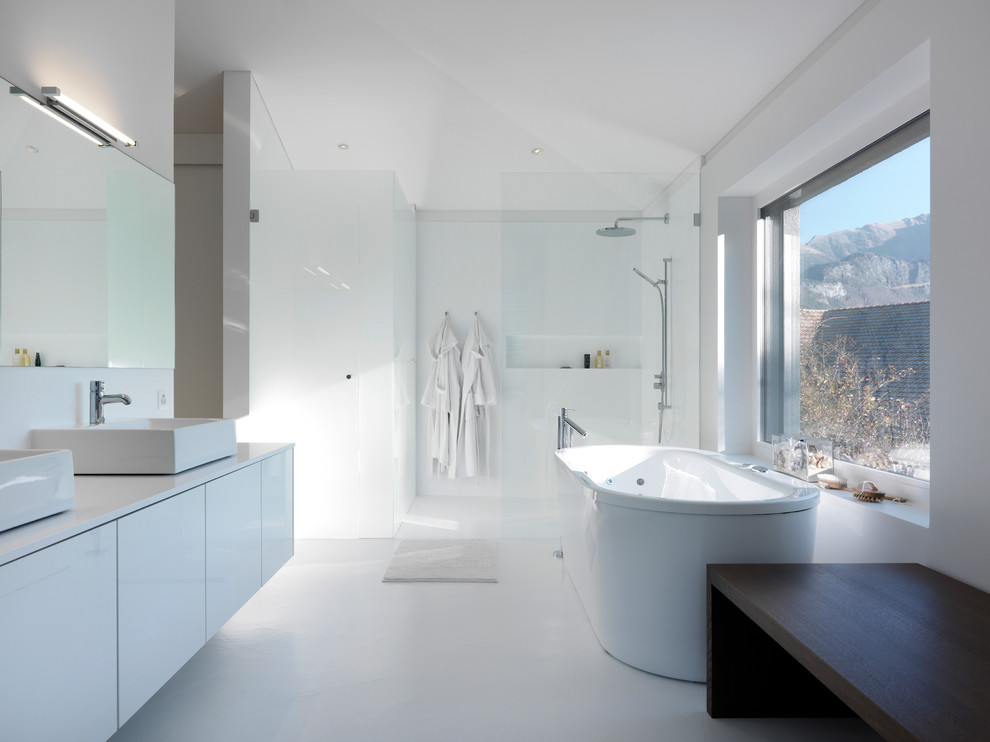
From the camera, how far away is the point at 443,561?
3600 millimetres

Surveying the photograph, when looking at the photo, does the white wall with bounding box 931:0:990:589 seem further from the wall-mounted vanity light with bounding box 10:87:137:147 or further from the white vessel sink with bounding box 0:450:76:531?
the wall-mounted vanity light with bounding box 10:87:137:147

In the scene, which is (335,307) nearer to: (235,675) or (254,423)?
(254,423)

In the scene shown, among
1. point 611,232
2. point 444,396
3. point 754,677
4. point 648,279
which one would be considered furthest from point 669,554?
point 444,396

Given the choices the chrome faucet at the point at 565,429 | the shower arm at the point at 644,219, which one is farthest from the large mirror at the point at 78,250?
the shower arm at the point at 644,219

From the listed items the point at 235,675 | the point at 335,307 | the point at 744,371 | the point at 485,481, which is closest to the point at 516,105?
the point at 335,307

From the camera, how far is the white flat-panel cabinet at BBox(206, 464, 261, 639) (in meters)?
2.07

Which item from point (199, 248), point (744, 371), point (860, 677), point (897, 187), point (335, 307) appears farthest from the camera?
point (199, 248)

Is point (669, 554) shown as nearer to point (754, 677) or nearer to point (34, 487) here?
point (754, 677)

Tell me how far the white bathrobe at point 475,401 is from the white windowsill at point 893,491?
8.30 ft

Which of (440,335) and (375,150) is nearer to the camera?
(375,150)

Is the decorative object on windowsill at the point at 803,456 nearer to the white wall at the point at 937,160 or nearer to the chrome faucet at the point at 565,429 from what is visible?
the white wall at the point at 937,160

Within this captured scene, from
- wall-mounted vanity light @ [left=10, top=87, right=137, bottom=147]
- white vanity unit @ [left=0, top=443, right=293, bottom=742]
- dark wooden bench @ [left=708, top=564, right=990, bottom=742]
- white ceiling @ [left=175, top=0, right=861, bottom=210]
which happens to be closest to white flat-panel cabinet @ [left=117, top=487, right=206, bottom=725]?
white vanity unit @ [left=0, top=443, right=293, bottom=742]

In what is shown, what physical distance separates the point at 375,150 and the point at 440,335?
1.51 meters

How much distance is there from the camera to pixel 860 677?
53.1 inches
